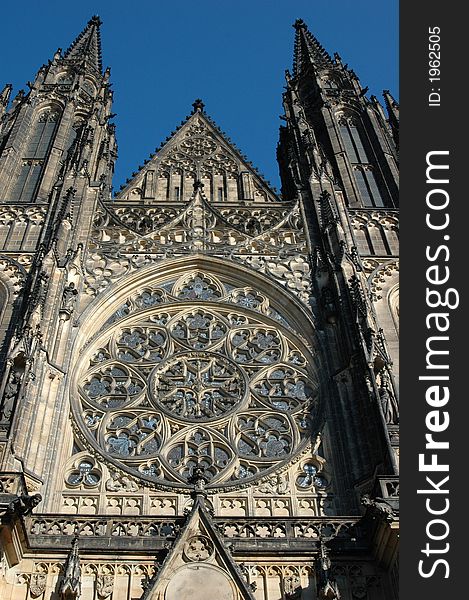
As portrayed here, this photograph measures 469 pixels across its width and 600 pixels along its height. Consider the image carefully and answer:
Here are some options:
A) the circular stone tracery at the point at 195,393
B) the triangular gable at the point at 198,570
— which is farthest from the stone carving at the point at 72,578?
the circular stone tracery at the point at 195,393

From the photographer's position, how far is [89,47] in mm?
30547

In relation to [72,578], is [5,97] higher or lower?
higher

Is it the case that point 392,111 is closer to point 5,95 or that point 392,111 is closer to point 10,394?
point 5,95

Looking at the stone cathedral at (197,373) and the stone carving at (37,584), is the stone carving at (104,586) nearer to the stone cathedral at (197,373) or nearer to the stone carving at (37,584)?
the stone cathedral at (197,373)

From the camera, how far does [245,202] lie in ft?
67.4

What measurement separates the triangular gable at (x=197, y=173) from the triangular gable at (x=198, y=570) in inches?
425

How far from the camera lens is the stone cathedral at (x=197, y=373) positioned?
11.5 m

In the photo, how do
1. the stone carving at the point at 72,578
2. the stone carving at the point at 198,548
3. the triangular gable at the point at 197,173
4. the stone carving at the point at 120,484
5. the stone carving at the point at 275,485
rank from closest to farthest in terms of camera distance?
the stone carving at the point at 72,578, the stone carving at the point at 198,548, the stone carving at the point at 120,484, the stone carving at the point at 275,485, the triangular gable at the point at 197,173

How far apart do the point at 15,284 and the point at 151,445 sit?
212 inches

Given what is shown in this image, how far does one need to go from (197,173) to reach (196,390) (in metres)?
8.83

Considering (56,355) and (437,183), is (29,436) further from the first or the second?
(437,183)

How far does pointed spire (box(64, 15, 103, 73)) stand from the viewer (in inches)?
1161

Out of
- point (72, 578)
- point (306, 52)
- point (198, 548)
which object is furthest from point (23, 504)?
point (306, 52)

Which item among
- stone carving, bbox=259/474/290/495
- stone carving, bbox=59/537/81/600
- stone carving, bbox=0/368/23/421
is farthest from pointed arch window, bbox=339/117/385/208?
stone carving, bbox=59/537/81/600
